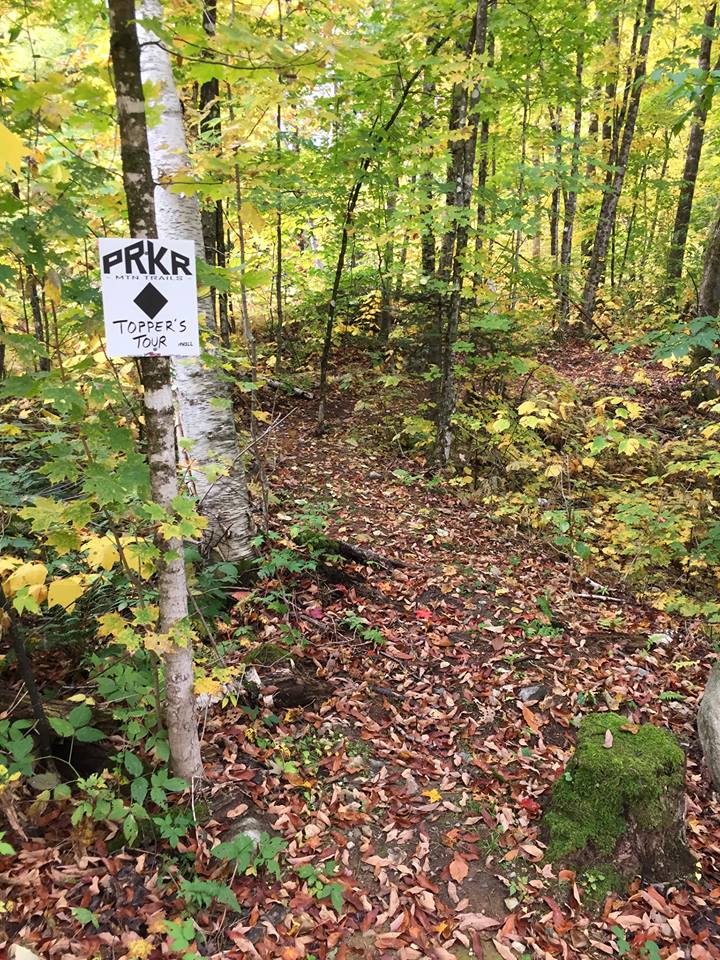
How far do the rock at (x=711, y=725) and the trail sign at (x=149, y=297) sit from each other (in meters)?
4.45

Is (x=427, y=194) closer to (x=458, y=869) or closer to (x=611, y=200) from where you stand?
(x=458, y=869)

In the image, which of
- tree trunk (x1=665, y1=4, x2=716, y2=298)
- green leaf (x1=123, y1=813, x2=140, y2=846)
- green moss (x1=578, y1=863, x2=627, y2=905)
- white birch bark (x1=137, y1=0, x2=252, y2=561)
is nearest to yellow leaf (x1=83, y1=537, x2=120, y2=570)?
green leaf (x1=123, y1=813, x2=140, y2=846)

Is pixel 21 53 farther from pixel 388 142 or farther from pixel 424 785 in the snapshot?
pixel 424 785

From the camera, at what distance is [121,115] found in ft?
8.22

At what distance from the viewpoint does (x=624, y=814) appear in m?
3.64

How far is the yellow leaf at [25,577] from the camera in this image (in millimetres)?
2730

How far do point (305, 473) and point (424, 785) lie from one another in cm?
504

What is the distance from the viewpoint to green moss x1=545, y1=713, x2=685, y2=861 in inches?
142

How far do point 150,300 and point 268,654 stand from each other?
10.0 feet

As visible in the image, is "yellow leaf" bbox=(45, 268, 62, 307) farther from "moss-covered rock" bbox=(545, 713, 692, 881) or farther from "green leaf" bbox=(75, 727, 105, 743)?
"moss-covered rock" bbox=(545, 713, 692, 881)

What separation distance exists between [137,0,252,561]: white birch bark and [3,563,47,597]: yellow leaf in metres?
1.90

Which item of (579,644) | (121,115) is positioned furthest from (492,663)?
(121,115)

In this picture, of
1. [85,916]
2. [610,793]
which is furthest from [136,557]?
[610,793]

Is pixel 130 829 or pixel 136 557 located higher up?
pixel 136 557
